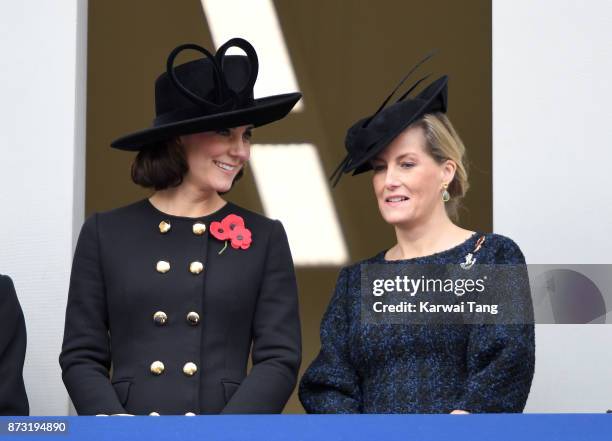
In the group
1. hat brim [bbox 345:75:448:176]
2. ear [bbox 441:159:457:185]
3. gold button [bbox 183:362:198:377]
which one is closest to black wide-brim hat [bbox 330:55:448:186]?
hat brim [bbox 345:75:448:176]

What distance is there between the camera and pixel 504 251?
3.43 metres

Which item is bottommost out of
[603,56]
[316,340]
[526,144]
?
[316,340]

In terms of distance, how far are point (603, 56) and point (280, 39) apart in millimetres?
2124

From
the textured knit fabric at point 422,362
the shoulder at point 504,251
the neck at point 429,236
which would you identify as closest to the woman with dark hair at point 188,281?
the textured knit fabric at point 422,362

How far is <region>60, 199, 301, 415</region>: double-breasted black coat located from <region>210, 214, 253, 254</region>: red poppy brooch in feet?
0.06

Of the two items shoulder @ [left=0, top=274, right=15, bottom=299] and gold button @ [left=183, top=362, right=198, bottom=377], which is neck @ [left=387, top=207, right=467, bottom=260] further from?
shoulder @ [left=0, top=274, right=15, bottom=299]

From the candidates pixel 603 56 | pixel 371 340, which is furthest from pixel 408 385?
pixel 603 56

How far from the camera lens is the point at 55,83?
458 centimetres

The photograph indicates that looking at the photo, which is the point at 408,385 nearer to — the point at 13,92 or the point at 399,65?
the point at 13,92

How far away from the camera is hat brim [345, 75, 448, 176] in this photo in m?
3.50

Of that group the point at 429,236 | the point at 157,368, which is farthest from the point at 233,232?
the point at 429,236

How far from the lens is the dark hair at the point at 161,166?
3.53 meters

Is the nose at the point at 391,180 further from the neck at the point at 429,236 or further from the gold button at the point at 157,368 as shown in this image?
the gold button at the point at 157,368

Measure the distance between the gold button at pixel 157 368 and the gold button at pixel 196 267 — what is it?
0.85 feet
